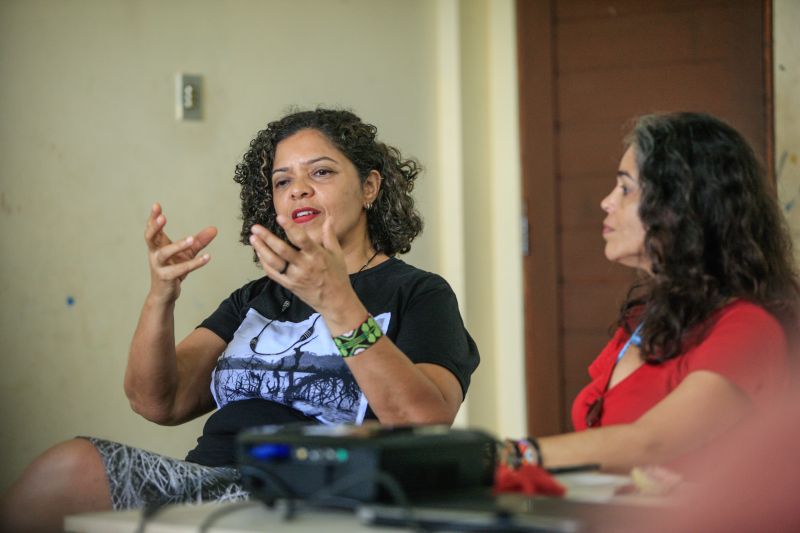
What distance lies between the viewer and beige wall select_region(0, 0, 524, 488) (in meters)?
Answer: 2.72

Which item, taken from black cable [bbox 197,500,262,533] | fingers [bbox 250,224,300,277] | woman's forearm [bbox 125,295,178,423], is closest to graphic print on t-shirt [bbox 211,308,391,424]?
woman's forearm [bbox 125,295,178,423]

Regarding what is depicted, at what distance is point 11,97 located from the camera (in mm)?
2686

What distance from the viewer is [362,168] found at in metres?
2.27

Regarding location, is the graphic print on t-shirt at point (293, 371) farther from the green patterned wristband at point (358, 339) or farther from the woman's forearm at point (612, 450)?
the woman's forearm at point (612, 450)

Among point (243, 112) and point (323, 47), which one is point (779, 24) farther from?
point (243, 112)

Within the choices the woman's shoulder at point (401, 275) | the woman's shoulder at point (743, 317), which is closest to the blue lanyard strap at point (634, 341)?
the woman's shoulder at point (743, 317)

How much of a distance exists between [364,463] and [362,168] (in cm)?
128

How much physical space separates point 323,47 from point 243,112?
0.38m

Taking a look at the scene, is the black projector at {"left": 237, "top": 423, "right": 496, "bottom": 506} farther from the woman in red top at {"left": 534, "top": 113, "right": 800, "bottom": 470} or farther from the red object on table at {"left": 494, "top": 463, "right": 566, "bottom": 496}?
the woman in red top at {"left": 534, "top": 113, "right": 800, "bottom": 470}

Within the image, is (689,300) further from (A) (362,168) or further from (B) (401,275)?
(A) (362,168)

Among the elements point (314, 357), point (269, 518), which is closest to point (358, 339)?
point (314, 357)

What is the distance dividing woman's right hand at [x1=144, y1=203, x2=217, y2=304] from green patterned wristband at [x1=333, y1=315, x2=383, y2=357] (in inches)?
14.7

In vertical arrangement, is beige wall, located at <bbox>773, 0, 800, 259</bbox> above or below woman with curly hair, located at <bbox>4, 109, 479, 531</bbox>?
above

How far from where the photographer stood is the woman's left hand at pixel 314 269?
5.32 feet
